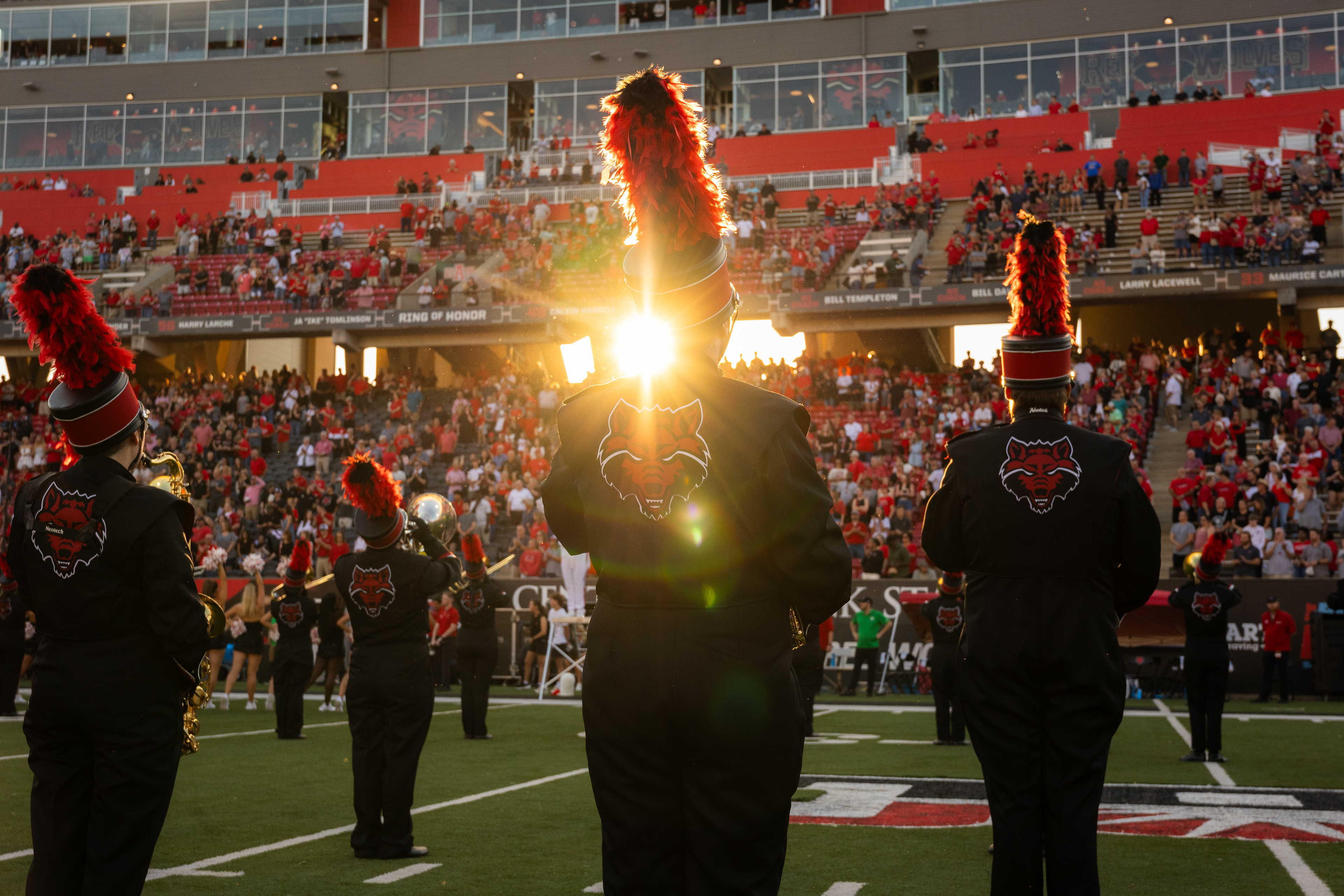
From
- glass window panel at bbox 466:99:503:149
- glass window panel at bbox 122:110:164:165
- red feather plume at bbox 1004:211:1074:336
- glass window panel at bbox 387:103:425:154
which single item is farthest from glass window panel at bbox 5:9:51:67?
red feather plume at bbox 1004:211:1074:336

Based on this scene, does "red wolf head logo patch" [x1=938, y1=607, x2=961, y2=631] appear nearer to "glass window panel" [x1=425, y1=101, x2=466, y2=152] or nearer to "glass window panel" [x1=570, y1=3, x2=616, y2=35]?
"glass window panel" [x1=570, y1=3, x2=616, y2=35]

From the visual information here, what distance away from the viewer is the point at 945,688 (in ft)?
41.8

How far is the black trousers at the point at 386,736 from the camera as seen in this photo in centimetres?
745

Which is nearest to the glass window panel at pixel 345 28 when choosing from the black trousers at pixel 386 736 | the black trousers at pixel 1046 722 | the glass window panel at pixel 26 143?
the glass window panel at pixel 26 143

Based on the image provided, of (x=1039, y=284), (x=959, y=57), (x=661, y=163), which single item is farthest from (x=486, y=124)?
(x=661, y=163)

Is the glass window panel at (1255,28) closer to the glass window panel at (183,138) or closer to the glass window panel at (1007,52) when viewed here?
the glass window panel at (1007,52)

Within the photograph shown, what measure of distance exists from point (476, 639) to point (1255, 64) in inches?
1425

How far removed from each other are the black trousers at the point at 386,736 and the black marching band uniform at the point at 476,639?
5.87m

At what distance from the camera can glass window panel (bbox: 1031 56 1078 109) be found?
42.7 meters

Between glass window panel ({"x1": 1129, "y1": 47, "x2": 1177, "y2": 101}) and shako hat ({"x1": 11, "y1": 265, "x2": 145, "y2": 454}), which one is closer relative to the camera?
shako hat ({"x1": 11, "y1": 265, "x2": 145, "y2": 454})

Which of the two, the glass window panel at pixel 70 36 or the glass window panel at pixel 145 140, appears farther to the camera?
the glass window panel at pixel 70 36

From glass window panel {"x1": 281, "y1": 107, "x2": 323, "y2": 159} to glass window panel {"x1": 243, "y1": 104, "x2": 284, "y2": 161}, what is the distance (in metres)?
0.29

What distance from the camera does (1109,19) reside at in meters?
42.6

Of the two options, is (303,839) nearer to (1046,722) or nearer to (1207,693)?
(1046,722)
